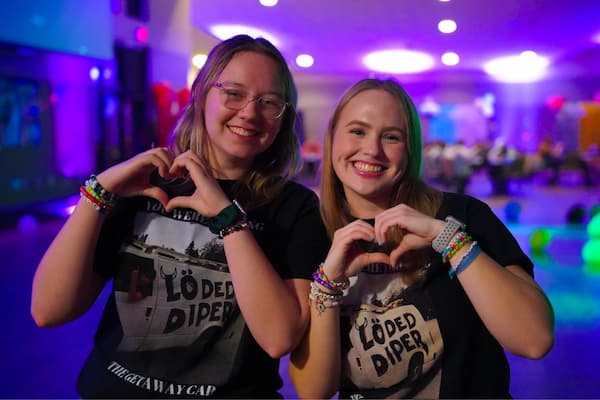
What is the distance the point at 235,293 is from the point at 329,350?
238 millimetres

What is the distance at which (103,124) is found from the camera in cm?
781

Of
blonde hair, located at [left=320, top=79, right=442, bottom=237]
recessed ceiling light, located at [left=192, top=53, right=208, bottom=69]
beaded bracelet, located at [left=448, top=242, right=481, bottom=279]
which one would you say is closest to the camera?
beaded bracelet, located at [left=448, top=242, right=481, bottom=279]

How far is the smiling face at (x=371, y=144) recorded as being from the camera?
46.3 inches

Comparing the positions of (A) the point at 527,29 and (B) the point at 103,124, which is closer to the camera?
(A) the point at 527,29

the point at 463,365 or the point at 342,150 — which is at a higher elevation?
the point at 342,150

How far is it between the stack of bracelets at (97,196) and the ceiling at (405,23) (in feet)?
2.88

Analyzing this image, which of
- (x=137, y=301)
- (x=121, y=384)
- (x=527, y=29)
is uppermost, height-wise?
(x=527, y=29)

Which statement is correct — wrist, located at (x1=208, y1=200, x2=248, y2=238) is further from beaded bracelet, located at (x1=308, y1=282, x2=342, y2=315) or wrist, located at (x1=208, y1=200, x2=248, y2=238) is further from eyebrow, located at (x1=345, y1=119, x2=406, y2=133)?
eyebrow, located at (x1=345, y1=119, x2=406, y2=133)

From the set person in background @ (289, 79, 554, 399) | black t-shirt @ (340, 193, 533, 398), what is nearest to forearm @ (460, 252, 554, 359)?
person in background @ (289, 79, 554, 399)

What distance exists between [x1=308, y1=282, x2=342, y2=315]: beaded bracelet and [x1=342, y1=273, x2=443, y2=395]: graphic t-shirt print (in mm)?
106

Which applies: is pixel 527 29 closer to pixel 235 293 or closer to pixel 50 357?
pixel 235 293

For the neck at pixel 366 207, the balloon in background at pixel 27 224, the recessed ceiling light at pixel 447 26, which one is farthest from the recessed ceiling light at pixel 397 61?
the balloon in background at pixel 27 224

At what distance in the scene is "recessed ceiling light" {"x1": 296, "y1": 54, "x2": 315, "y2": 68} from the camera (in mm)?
2084

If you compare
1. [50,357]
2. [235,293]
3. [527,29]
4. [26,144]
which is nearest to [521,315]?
[235,293]
